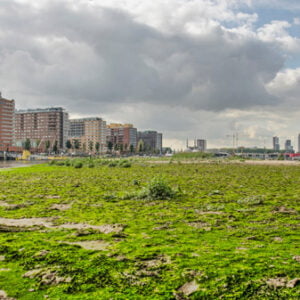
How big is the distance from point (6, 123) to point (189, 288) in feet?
675

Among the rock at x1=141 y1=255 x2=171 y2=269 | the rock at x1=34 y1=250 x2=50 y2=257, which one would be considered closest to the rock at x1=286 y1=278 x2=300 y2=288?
the rock at x1=141 y1=255 x2=171 y2=269

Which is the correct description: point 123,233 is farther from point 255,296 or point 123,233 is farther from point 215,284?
point 255,296

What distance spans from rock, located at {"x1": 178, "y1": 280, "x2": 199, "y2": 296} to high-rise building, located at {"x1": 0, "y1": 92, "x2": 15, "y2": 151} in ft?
652

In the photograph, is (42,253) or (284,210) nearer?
(42,253)

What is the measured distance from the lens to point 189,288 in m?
5.29

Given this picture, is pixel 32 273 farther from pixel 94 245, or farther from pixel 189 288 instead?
pixel 189 288

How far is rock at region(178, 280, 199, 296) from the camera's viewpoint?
514cm

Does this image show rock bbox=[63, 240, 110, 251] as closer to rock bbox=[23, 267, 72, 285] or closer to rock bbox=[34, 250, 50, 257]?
rock bbox=[34, 250, 50, 257]

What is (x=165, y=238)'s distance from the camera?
27.6ft

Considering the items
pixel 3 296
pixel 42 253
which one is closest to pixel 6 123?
pixel 42 253

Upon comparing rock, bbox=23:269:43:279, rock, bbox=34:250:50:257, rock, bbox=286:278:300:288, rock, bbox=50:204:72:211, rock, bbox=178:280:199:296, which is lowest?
rock, bbox=50:204:72:211

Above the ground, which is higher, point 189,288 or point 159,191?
point 159,191

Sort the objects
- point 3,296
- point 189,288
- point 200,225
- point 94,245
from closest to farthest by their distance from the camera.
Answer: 1. point 3,296
2. point 189,288
3. point 94,245
4. point 200,225

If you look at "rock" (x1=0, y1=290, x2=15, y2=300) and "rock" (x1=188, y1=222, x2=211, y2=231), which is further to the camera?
"rock" (x1=188, y1=222, x2=211, y2=231)
